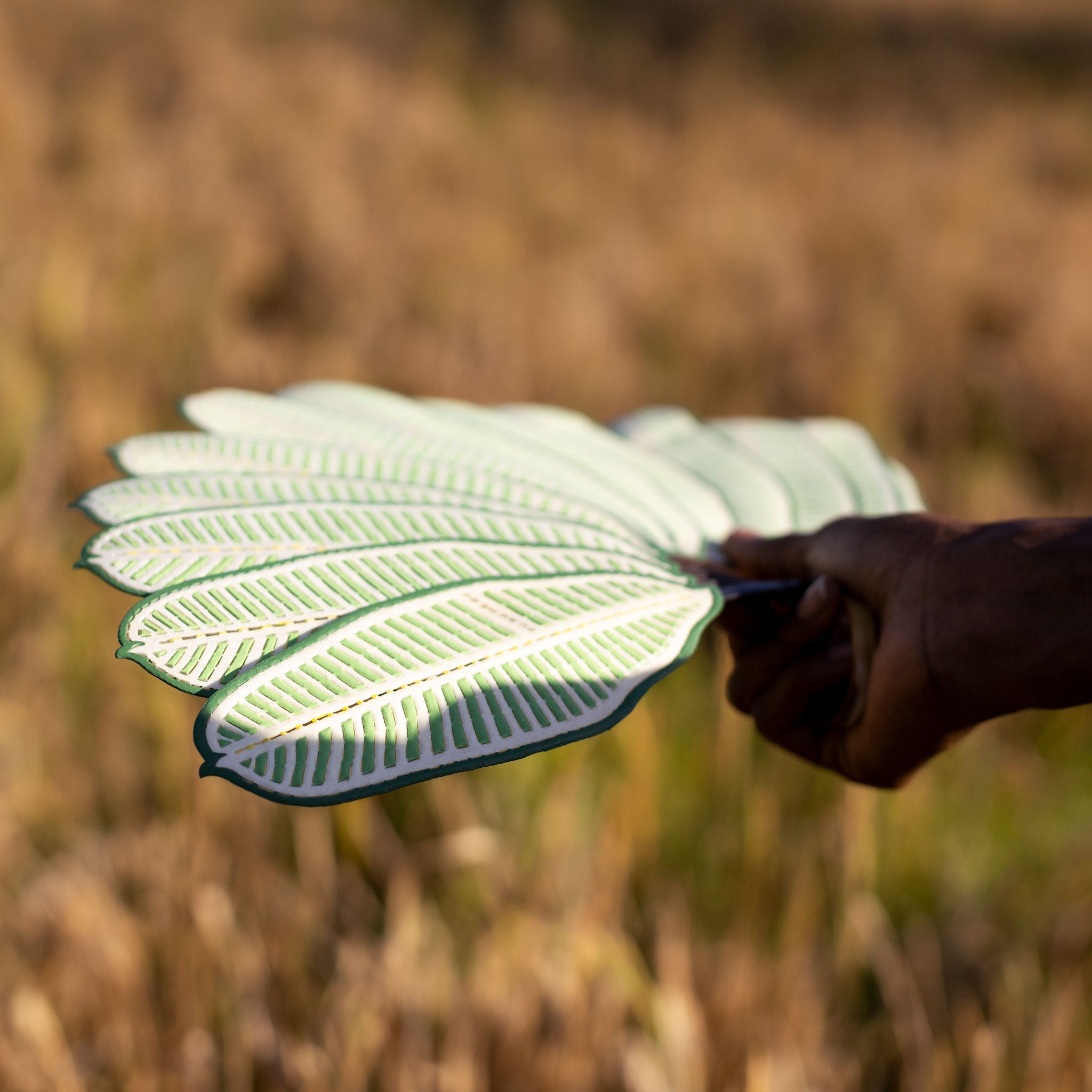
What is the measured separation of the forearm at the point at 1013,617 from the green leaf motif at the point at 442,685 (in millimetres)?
73

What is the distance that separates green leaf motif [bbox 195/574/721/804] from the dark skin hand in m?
0.07

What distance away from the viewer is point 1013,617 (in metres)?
0.29

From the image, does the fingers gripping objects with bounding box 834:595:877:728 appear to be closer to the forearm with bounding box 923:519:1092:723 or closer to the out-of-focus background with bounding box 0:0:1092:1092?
the forearm with bounding box 923:519:1092:723

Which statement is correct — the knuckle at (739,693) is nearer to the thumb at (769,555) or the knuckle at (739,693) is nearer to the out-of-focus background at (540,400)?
the thumb at (769,555)

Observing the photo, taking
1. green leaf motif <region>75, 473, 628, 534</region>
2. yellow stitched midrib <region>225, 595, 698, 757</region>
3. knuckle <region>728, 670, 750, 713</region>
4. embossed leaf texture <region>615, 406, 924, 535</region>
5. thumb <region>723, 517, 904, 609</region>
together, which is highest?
embossed leaf texture <region>615, 406, 924, 535</region>

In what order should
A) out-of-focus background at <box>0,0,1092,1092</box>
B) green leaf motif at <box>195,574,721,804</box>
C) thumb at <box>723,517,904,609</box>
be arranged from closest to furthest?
green leaf motif at <box>195,574,721,804</box> → thumb at <box>723,517,904,609</box> → out-of-focus background at <box>0,0,1092,1092</box>

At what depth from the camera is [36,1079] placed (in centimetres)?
63

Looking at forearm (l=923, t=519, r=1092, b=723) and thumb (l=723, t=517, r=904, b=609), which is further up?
thumb (l=723, t=517, r=904, b=609)

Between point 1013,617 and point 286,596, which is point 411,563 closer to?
point 286,596

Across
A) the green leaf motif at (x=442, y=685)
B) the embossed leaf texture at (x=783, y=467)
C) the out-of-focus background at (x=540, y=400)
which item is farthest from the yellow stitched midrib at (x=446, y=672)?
the out-of-focus background at (x=540, y=400)

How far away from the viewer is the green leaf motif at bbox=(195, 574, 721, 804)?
0.69ft

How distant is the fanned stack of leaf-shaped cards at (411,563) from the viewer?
8.8 inches

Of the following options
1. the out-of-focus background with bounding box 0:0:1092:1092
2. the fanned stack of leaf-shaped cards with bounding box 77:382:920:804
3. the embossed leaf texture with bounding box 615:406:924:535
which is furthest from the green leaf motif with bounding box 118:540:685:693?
the out-of-focus background with bounding box 0:0:1092:1092

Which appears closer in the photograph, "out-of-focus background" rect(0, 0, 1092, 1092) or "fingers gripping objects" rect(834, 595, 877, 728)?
"fingers gripping objects" rect(834, 595, 877, 728)
